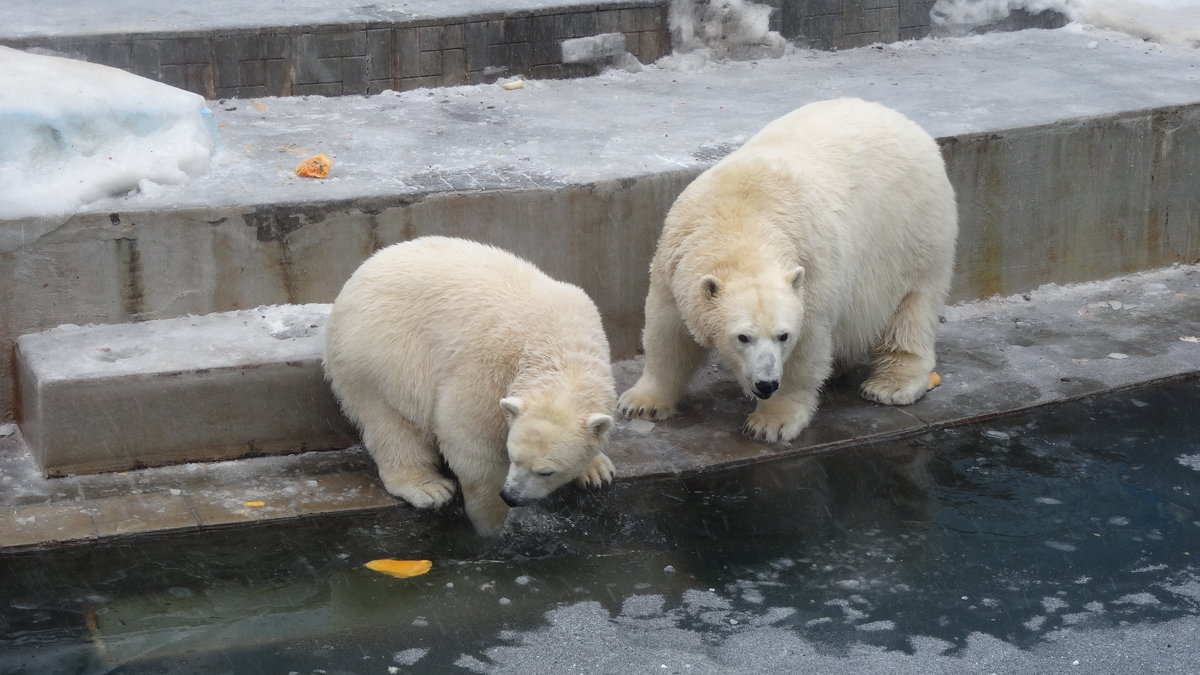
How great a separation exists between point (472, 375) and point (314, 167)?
1.83 m

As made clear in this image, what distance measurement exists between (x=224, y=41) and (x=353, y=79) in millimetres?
742

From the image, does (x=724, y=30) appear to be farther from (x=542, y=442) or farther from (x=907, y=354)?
(x=542, y=442)

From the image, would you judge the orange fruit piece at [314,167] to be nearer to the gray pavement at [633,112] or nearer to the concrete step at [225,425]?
the gray pavement at [633,112]

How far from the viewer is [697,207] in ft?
17.7

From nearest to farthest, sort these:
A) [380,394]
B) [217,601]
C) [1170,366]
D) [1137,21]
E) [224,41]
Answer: [217,601] → [380,394] → [1170,366] → [224,41] → [1137,21]

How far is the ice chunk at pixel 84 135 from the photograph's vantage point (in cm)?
548

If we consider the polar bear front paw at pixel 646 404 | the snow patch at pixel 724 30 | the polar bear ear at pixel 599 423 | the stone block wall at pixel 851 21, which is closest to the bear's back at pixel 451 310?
the polar bear ear at pixel 599 423

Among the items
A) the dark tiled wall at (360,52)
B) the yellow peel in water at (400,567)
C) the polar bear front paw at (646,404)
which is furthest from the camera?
the dark tiled wall at (360,52)

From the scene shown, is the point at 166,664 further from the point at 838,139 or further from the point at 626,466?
the point at 838,139

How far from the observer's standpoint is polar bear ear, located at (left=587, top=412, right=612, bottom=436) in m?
4.39

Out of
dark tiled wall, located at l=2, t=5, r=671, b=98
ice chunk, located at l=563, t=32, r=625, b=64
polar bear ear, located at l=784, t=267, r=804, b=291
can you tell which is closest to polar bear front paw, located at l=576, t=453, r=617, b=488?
polar bear ear, located at l=784, t=267, r=804, b=291

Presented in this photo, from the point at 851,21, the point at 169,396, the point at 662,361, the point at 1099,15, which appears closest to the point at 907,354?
the point at 662,361

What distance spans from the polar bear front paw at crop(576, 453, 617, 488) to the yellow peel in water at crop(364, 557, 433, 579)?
2.50 feet

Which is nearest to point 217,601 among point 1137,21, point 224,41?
point 224,41
